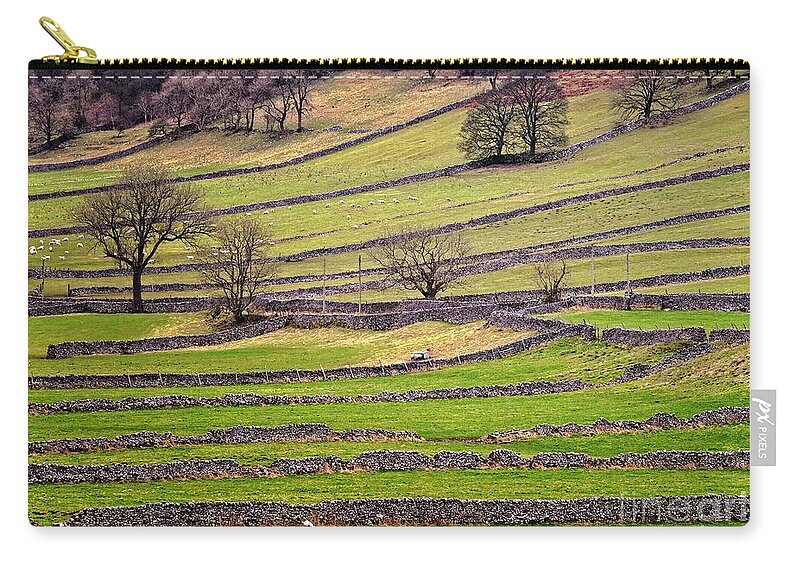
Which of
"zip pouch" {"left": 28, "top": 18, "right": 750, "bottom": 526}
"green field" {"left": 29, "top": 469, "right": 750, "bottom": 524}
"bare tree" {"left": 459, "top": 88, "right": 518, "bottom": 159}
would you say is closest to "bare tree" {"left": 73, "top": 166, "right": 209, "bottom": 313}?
"zip pouch" {"left": 28, "top": 18, "right": 750, "bottom": 526}

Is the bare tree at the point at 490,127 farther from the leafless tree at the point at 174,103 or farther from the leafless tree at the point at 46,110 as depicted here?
the leafless tree at the point at 46,110

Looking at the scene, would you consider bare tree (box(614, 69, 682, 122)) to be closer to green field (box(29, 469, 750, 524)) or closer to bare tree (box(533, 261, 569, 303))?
bare tree (box(533, 261, 569, 303))

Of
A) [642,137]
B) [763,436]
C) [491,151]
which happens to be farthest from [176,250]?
[763,436]

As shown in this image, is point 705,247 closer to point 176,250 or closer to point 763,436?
point 763,436

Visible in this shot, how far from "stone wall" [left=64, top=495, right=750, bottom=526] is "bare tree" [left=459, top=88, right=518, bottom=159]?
1.98m

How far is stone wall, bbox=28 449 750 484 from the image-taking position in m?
6.91

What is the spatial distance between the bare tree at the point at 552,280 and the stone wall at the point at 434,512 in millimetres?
1143

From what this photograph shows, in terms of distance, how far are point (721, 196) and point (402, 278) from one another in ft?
6.05

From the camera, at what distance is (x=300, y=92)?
23.4ft

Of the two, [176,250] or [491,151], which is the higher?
[491,151]

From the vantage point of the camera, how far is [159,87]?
23.1ft

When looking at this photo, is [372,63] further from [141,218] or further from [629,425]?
[629,425]

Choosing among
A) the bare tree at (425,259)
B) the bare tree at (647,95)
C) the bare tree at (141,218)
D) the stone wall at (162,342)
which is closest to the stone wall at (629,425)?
the bare tree at (425,259)

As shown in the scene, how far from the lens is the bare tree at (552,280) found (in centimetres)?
707
